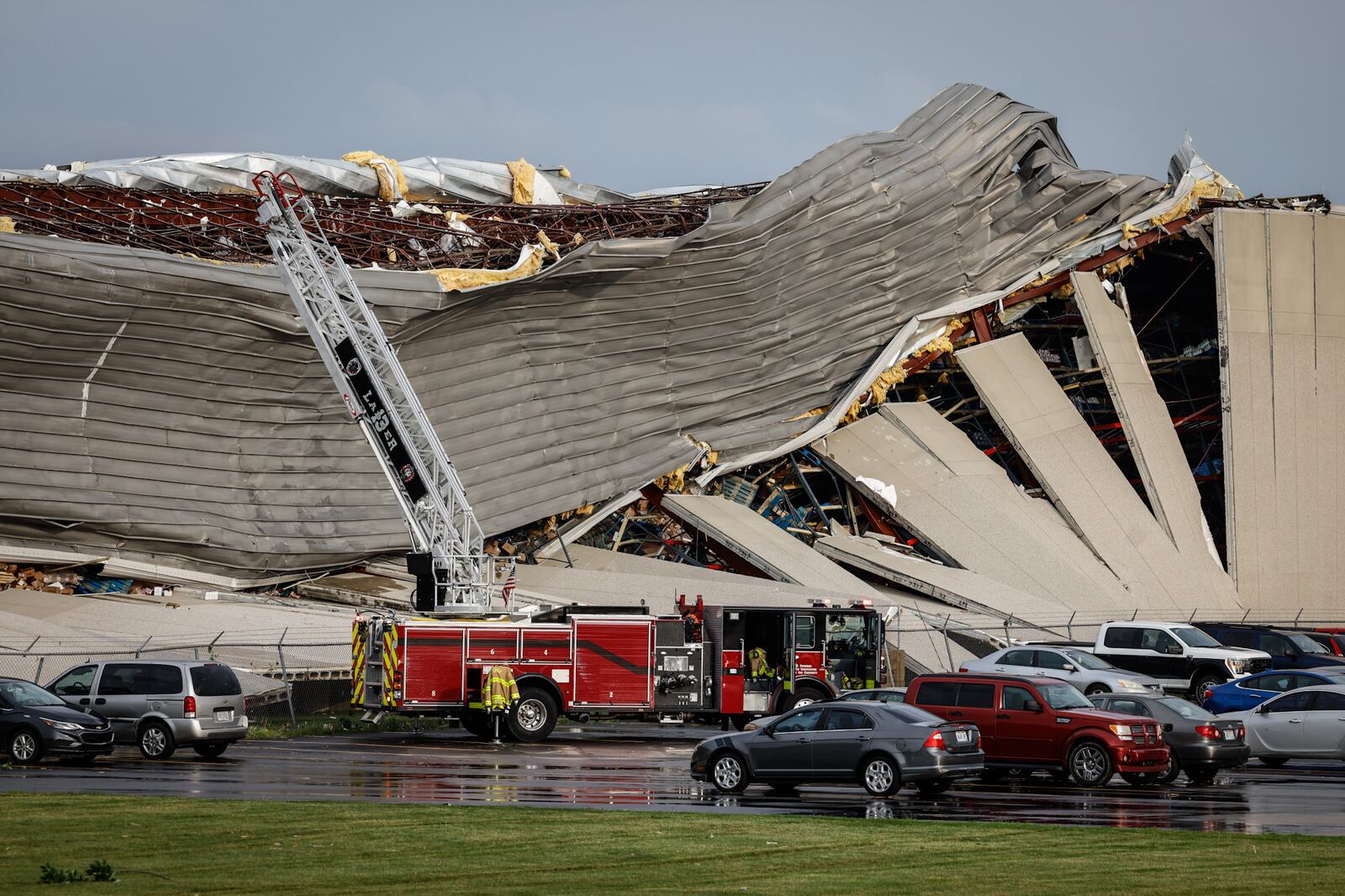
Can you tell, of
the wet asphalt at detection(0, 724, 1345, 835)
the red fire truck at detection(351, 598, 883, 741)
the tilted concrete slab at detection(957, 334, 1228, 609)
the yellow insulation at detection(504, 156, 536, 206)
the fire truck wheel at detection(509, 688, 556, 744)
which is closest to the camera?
the wet asphalt at detection(0, 724, 1345, 835)

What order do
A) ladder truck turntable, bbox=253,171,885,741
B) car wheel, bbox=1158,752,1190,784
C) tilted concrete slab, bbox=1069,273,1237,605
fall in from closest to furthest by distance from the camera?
car wheel, bbox=1158,752,1190,784
ladder truck turntable, bbox=253,171,885,741
tilted concrete slab, bbox=1069,273,1237,605

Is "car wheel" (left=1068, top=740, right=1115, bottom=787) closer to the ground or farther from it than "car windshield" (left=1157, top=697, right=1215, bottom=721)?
closer to the ground

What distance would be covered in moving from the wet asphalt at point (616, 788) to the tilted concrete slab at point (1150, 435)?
20.2 m

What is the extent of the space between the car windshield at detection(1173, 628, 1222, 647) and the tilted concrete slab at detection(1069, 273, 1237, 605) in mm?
12191

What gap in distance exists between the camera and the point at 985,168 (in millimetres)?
47250

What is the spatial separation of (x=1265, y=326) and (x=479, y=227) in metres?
23.5

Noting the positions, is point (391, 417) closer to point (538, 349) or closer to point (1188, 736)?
point (538, 349)

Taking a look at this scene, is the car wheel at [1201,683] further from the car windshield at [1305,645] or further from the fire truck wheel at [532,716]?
the fire truck wheel at [532,716]

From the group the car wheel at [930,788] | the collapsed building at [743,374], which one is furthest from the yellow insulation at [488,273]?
the car wheel at [930,788]

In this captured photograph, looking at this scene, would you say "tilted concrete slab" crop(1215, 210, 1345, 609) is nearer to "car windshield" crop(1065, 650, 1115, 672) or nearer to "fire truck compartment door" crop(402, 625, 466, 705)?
"car windshield" crop(1065, 650, 1115, 672)

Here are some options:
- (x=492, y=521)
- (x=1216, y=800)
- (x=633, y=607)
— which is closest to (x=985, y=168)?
(x=492, y=521)

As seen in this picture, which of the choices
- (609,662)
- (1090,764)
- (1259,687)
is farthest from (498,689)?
(1259,687)

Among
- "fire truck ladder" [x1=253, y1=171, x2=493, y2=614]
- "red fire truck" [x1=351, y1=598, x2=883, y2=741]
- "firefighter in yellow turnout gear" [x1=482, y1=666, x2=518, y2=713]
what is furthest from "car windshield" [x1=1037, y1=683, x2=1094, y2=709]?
"fire truck ladder" [x1=253, y1=171, x2=493, y2=614]

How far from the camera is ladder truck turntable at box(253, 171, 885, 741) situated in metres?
26.5
